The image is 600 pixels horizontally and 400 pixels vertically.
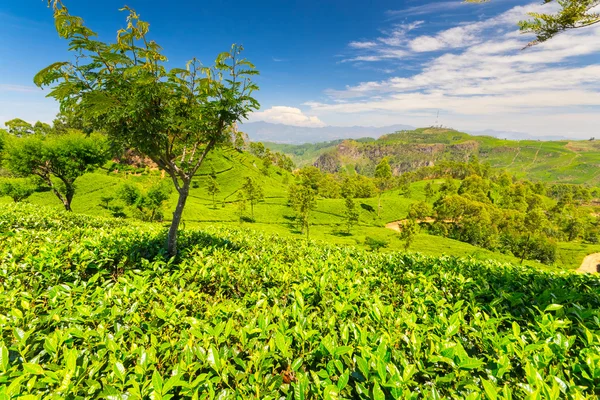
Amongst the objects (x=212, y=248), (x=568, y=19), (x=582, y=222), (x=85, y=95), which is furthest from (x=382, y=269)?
(x=582, y=222)

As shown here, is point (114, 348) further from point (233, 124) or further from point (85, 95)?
point (233, 124)

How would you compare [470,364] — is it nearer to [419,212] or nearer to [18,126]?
[419,212]

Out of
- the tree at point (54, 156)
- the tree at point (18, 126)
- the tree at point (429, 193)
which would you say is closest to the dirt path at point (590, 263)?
the tree at point (429, 193)

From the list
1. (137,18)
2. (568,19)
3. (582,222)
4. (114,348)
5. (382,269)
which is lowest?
(582,222)

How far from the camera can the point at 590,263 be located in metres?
65.2

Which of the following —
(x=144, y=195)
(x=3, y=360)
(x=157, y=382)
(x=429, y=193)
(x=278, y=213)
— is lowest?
(x=278, y=213)

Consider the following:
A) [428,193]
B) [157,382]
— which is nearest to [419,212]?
[428,193]

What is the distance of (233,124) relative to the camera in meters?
9.52

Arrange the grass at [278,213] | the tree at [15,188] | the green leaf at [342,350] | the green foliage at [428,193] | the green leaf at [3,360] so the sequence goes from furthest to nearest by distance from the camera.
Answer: the green foliage at [428,193] → the grass at [278,213] → the tree at [15,188] → the green leaf at [342,350] → the green leaf at [3,360]

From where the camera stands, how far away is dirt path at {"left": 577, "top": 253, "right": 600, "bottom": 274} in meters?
60.6

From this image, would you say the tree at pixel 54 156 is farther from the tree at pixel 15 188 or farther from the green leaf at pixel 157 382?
the green leaf at pixel 157 382

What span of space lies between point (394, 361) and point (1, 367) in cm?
435

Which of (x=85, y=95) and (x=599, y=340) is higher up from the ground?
(x=85, y=95)

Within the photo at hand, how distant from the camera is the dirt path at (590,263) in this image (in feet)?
199
